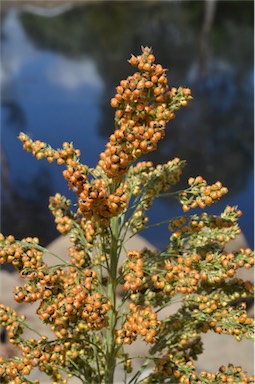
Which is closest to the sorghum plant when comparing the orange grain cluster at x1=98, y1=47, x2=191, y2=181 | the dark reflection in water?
the orange grain cluster at x1=98, y1=47, x2=191, y2=181

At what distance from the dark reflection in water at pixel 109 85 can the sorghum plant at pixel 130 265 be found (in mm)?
2431

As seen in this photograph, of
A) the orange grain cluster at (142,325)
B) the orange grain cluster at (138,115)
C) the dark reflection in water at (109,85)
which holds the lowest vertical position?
the orange grain cluster at (142,325)

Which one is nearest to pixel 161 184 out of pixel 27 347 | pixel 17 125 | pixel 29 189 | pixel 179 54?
pixel 27 347

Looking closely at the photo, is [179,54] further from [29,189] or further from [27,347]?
[27,347]

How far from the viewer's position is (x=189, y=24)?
19.8 m

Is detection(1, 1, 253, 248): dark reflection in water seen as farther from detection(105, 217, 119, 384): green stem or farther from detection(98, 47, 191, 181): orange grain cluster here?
detection(98, 47, 191, 181): orange grain cluster

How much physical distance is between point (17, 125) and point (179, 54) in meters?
7.23

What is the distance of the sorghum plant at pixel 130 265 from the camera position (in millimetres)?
2066

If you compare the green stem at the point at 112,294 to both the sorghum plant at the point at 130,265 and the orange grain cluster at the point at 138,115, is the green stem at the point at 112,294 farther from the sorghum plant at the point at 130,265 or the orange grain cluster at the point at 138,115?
the orange grain cluster at the point at 138,115

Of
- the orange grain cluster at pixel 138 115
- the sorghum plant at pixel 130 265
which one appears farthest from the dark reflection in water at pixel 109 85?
the orange grain cluster at pixel 138 115

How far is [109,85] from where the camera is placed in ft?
47.0

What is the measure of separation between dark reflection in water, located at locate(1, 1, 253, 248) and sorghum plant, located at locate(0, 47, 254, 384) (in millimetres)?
2431

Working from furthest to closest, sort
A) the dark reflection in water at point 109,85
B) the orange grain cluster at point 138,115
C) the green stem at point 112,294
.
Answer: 1. the dark reflection in water at point 109,85
2. the green stem at point 112,294
3. the orange grain cluster at point 138,115

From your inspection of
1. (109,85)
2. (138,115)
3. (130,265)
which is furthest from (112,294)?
(109,85)
